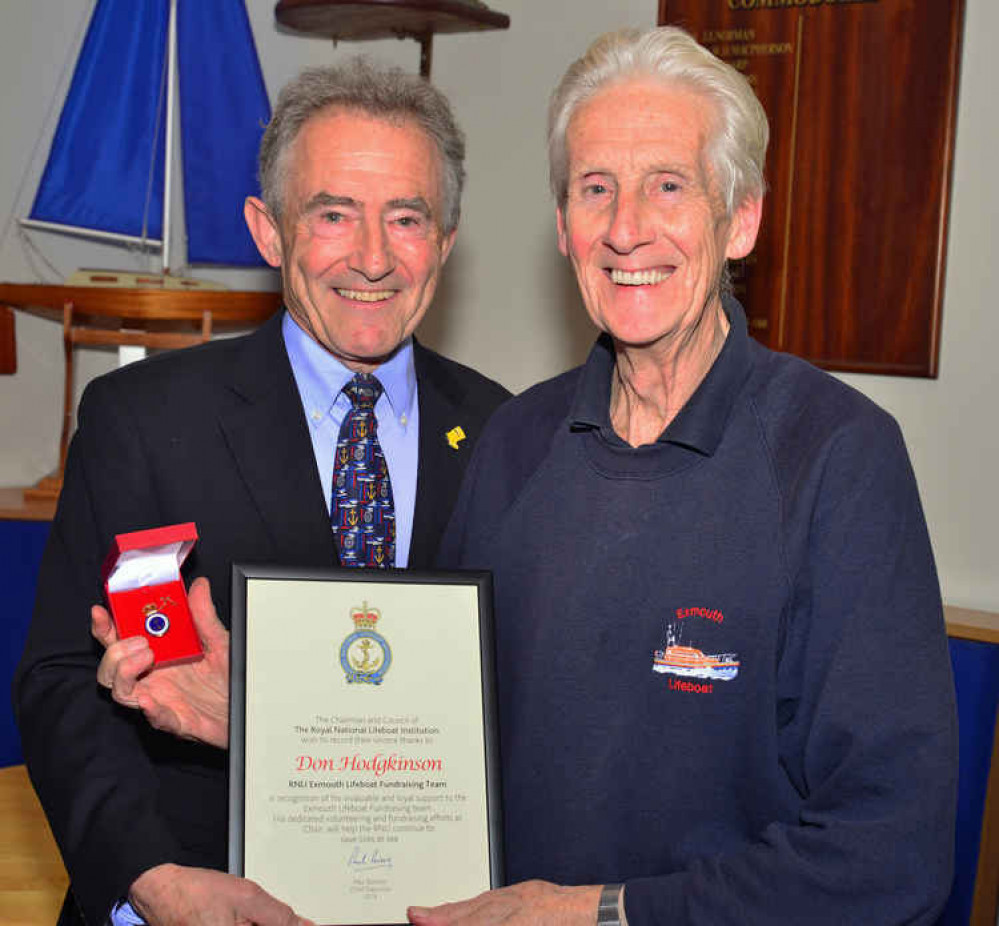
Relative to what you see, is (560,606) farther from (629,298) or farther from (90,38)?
(90,38)

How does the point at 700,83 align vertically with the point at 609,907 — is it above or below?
above

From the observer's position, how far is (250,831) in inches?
51.2

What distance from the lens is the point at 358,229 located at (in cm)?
167

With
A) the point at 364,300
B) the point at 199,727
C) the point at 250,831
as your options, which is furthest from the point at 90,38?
the point at 250,831

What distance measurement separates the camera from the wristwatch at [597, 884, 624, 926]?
1205mm

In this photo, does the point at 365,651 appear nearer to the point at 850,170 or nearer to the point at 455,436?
the point at 455,436

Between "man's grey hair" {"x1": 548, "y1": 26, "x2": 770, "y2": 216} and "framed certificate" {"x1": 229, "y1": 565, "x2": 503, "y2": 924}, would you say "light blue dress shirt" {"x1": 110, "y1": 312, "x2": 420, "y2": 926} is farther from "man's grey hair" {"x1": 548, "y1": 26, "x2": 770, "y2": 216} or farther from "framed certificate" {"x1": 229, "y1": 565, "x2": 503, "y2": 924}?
"man's grey hair" {"x1": 548, "y1": 26, "x2": 770, "y2": 216}

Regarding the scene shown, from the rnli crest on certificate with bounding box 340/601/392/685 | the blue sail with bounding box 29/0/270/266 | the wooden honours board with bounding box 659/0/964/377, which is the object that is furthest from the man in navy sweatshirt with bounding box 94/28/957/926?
the blue sail with bounding box 29/0/270/266

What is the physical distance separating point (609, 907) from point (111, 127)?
2.42 meters

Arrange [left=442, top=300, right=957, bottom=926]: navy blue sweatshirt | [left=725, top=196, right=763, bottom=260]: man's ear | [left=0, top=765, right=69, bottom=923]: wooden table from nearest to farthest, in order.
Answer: [left=442, top=300, right=957, bottom=926]: navy blue sweatshirt < [left=725, top=196, right=763, bottom=260]: man's ear < [left=0, top=765, right=69, bottom=923]: wooden table

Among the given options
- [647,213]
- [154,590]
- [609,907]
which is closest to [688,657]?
[609,907]
